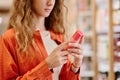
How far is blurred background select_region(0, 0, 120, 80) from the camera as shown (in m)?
2.88

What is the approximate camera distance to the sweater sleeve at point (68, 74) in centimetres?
158

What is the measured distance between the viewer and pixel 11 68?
4.78 feet

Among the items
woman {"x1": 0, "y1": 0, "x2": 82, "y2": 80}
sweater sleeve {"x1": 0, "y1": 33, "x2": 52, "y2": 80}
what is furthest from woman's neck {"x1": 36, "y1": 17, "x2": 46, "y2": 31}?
sweater sleeve {"x1": 0, "y1": 33, "x2": 52, "y2": 80}

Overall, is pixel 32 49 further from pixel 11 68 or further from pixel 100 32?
pixel 100 32

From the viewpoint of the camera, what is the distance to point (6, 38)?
150cm

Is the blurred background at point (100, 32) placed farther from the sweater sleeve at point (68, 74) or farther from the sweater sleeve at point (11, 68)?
the sweater sleeve at point (11, 68)

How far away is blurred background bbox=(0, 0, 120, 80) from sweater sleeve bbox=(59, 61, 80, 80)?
0.25 metres

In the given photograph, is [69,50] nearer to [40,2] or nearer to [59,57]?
[59,57]

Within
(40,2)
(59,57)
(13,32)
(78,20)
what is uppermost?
(40,2)

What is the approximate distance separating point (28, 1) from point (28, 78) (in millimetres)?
409

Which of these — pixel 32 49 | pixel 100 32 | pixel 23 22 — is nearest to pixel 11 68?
pixel 32 49

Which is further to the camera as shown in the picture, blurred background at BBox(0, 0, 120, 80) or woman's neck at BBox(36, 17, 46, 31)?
blurred background at BBox(0, 0, 120, 80)

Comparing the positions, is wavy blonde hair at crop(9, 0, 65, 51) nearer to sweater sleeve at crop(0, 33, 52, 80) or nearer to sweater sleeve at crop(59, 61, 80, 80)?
sweater sleeve at crop(0, 33, 52, 80)

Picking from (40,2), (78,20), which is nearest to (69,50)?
(40,2)
